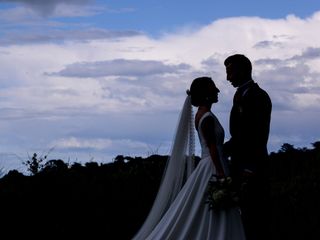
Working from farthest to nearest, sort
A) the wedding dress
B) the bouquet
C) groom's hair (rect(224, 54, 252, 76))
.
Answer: the wedding dress, the bouquet, groom's hair (rect(224, 54, 252, 76))

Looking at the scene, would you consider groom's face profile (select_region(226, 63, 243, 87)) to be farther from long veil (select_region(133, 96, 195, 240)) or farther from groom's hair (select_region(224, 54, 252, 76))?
long veil (select_region(133, 96, 195, 240))

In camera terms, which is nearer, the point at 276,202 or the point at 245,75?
the point at 245,75

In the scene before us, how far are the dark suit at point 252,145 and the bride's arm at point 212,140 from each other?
420 mm

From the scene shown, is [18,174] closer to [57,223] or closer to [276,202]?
[57,223]

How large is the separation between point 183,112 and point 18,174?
328 cm

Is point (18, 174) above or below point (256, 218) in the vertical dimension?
above

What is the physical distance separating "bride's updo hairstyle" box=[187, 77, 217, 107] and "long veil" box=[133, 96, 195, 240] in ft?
2.53

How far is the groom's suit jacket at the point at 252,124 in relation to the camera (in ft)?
32.8

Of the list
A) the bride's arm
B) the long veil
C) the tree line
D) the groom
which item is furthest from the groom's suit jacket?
the tree line

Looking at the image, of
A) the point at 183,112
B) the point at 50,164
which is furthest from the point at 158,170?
the point at 183,112

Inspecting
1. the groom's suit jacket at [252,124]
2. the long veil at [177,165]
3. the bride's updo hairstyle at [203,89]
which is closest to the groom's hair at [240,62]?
the groom's suit jacket at [252,124]

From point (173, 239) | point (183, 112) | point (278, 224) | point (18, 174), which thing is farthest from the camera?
point (18, 174)

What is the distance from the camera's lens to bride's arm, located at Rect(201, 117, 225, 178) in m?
10.8

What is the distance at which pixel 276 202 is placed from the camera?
13.4 metres
